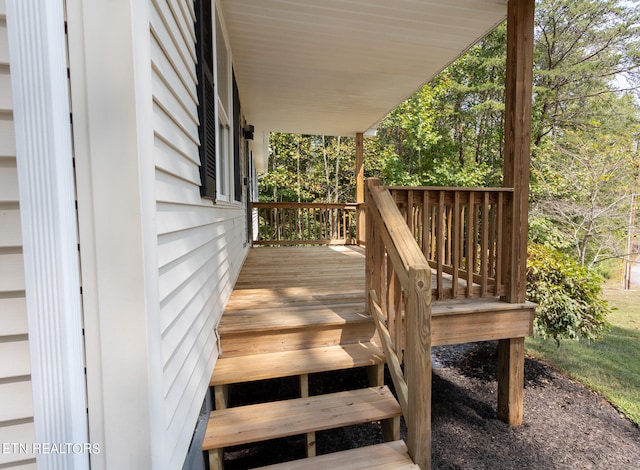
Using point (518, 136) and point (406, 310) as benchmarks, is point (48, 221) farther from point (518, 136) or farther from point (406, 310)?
point (518, 136)

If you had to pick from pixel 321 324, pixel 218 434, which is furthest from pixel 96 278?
pixel 321 324

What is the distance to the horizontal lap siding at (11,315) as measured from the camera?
2.95ft

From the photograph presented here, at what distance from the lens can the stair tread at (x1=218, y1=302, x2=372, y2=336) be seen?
86.6 inches

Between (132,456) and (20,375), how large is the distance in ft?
1.38

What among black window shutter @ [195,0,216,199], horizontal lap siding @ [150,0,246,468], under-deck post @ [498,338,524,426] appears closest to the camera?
horizontal lap siding @ [150,0,246,468]

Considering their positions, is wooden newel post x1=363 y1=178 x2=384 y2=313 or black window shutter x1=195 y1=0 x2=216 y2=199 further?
wooden newel post x1=363 y1=178 x2=384 y2=313

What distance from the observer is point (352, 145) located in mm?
16359

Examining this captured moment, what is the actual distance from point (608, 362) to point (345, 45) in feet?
19.0

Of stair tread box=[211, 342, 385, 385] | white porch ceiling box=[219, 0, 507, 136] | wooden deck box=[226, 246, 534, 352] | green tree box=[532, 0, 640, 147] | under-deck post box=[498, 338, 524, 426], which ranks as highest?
green tree box=[532, 0, 640, 147]

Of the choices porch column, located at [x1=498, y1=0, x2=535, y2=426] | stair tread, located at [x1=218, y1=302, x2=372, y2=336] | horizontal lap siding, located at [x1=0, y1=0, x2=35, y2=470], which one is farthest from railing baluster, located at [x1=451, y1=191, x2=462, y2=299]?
horizontal lap siding, located at [x1=0, y1=0, x2=35, y2=470]

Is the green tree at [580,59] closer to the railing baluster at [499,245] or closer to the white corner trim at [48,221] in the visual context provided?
the railing baluster at [499,245]

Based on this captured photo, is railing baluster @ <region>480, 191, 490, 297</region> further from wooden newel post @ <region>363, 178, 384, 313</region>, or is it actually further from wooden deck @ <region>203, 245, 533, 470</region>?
wooden newel post @ <region>363, 178, 384, 313</region>

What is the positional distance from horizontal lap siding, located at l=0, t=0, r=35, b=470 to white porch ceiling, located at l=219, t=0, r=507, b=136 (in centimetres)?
259

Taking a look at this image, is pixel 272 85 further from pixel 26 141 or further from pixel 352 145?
pixel 352 145
